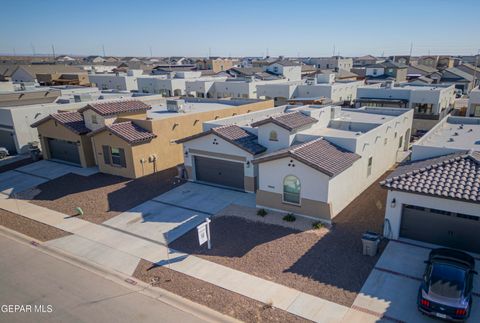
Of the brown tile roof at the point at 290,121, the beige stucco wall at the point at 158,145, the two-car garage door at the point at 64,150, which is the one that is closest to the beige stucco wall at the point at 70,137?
the two-car garage door at the point at 64,150

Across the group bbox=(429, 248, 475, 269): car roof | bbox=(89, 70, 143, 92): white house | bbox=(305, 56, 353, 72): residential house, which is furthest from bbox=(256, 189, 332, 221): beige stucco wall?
bbox=(305, 56, 353, 72): residential house

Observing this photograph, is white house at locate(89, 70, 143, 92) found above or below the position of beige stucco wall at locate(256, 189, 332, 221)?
above

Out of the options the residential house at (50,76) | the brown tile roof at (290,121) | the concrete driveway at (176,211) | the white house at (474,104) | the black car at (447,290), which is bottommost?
the concrete driveway at (176,211)

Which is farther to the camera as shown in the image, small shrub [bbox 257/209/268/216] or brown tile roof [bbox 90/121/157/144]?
brown tile roof [bbox 90/121/157/144]

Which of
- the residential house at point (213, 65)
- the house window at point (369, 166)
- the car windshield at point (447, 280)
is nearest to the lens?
the car windshield at point (447, 280)

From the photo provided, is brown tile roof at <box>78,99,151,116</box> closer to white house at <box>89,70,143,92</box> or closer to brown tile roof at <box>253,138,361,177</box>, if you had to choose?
brown tile roof at <box>253,138,361,177</box>

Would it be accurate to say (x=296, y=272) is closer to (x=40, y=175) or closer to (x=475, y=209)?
(x=475, y=209)

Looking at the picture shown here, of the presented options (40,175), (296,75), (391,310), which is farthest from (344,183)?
(296,75)

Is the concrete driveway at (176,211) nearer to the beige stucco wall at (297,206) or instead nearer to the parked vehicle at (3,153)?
the beige stucco wall at (297,206)
